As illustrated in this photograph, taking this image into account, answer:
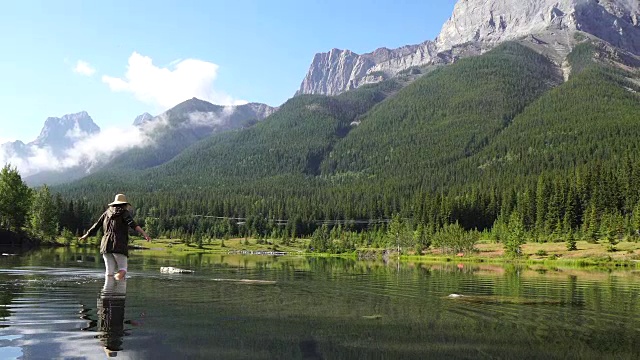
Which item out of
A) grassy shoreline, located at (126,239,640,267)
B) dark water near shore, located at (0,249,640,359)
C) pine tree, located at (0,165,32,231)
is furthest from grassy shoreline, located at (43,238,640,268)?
dark water near shore, located at (0,249,640,359)

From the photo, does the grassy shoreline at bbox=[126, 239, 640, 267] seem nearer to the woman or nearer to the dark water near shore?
the dark water near shore

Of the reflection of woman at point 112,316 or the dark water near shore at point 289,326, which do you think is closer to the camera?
the reflection of woman at point 112,316

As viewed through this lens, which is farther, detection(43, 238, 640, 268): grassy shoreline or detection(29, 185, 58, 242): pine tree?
detection(29, 185, 58, 242): pine tree

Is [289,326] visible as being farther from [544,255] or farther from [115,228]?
[544,255]

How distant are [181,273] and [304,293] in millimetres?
16526

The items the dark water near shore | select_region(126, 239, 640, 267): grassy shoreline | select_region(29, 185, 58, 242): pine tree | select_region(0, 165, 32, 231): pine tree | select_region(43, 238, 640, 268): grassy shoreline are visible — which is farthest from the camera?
select_region(29, 185, 58, 242): pine tree

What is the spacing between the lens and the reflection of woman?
40.5ft

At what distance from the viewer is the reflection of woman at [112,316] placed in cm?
1235

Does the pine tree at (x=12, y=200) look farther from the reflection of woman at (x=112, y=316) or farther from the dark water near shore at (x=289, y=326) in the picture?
the reflection of woman at (x=112, y=316)

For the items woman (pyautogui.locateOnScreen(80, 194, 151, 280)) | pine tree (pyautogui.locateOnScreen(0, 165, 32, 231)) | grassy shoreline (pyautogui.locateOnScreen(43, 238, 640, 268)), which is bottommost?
grassy shoreline (pyautogui.locateOnScreen(43, 238, 640, 268))

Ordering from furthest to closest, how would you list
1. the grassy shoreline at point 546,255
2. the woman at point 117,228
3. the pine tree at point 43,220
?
the pine tree at point 43,220
the grassy shoreline at point 546,255
the woman at point 117,228

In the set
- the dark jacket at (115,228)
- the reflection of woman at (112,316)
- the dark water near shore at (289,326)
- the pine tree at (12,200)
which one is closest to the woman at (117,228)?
the dark jacket at (115,228)

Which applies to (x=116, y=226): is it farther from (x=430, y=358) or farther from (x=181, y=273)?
(x=181, y=273)

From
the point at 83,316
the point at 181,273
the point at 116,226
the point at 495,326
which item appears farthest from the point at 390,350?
the point at 181,273
